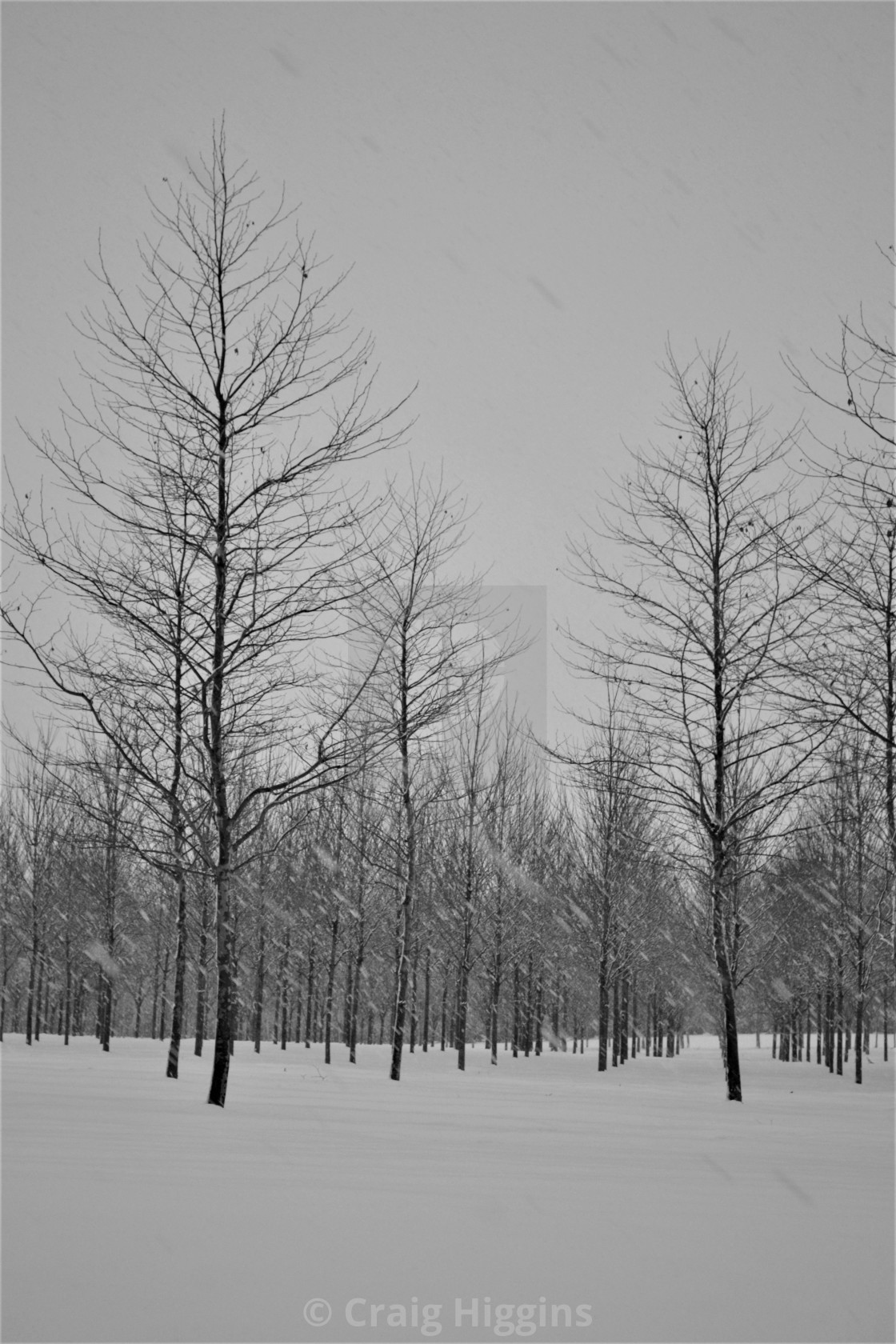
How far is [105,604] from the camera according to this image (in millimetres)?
8656

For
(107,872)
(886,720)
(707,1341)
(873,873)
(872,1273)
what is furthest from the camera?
(107,872)

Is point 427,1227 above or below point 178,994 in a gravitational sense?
above

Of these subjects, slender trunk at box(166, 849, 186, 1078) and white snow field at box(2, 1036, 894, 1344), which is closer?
white snow field at box(2, 1036, 894, 1344)

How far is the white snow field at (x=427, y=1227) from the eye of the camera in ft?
11.5

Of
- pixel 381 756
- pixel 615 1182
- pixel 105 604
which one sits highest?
pixel 105 604

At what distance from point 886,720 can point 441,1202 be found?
9.90 metres

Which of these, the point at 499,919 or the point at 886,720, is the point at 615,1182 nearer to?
the point at 886,720

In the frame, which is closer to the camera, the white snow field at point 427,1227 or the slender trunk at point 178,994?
the white snow field at point 427,1227


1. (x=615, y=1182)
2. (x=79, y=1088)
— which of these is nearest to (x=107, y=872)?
(x=79, y=1088)

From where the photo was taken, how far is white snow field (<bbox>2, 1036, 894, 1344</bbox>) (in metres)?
3.51

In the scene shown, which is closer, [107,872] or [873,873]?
[873,873]

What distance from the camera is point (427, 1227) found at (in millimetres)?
4344

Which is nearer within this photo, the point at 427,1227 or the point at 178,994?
the point at 427,1227

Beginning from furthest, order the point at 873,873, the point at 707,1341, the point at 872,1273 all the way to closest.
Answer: the point at 873,873
the point at 872,1273
the point at 707,1341
